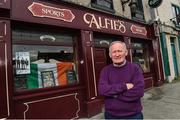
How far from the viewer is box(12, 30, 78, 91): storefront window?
6.56 m

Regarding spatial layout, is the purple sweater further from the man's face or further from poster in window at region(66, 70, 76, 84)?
poster in window at region(66, 70, 76, 84)

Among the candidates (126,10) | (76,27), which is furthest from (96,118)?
(126,10)

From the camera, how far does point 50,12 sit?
24.1 ft

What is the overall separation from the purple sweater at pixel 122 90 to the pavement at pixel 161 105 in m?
4.33

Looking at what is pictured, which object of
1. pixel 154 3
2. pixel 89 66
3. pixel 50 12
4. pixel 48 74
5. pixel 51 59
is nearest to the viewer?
pixel 50 12

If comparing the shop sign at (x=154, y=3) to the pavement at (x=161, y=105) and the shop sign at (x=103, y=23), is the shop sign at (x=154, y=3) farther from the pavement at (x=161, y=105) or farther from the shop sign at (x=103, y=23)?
the pavement at (x=161, y=105)

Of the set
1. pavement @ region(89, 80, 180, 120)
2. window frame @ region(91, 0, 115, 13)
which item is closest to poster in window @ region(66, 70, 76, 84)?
pavement @ region(89, 80, 180, 120)

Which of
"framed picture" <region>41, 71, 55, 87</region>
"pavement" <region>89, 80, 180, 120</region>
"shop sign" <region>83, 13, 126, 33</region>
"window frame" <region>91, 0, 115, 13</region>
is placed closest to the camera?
"framed picture" <region>41, 71, 55, 87</region>

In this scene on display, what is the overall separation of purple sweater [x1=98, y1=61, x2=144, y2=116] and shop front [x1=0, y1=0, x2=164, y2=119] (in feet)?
10.7

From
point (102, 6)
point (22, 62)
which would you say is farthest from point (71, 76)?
point (102, 6)

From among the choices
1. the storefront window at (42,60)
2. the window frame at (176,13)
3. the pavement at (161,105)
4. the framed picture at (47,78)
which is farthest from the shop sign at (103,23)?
the window frame at (176,13)

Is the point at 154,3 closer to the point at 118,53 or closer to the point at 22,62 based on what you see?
the point at 22,62

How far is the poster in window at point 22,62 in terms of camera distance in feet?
21.2

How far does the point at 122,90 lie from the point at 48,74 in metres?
4.68
